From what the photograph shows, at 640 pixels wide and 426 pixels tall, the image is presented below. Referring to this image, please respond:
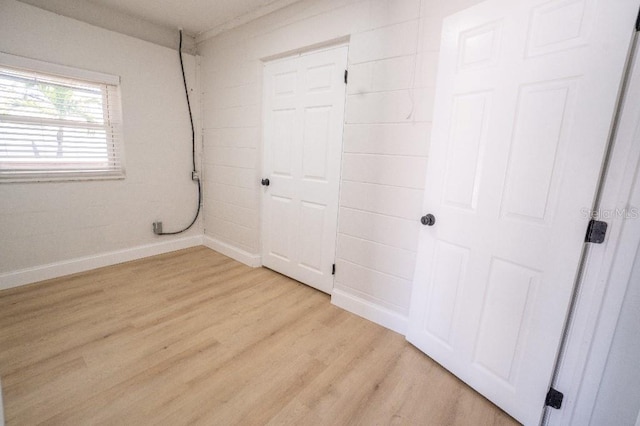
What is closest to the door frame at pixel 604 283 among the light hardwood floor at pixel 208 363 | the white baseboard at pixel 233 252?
the light hardwood floor at pixel 208 363

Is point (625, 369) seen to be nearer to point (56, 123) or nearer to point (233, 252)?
point (233, 252)

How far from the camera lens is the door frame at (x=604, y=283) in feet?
3.42

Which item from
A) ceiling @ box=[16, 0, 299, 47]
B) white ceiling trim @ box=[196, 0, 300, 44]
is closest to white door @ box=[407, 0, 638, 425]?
white ceiling trim @ box=[196, 0, 300, 44]

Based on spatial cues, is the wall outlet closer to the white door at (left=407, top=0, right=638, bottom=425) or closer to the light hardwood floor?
the light hardwood floor

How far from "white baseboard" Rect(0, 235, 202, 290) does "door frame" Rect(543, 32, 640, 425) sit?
380cm

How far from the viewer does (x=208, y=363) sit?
1687 millimetres

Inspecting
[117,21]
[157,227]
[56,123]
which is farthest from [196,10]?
[157,227]

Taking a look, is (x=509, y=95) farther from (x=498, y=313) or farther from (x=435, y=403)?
(x=435, y=403)

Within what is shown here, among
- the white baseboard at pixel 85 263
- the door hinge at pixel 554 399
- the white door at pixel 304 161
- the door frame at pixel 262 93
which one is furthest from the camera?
the white baseboard at pixel 85 263

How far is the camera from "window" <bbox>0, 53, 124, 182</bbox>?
239cm

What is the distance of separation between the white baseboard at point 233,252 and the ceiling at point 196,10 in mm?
2533

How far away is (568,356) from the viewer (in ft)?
4.01

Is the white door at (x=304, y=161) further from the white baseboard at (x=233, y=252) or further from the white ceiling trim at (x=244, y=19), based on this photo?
the white ceiling trim at (x=244, y=19)

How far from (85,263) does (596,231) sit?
13.2 feet
